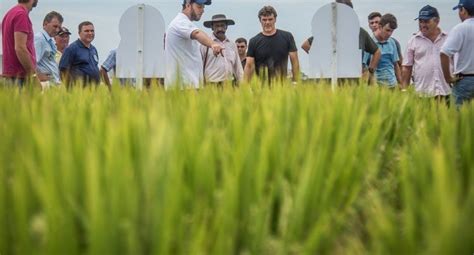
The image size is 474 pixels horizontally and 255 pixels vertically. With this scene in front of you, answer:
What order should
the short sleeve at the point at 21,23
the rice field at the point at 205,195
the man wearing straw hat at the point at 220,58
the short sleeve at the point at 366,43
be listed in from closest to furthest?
the rice field at the point at 205,195 < the short sleeve at the point at 21,23 < the short sleeve at the point at 366,43 < the man wearing straw hat at the point at 220,58

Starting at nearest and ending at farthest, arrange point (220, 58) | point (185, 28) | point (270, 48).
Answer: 1. point (185, 28)
2. point (270, 48)
3. point (220, 58)

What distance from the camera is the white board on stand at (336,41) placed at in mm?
5945

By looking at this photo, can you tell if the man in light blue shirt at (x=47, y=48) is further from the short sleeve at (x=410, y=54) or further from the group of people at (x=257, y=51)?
the short sleeve at (x=410, y=54)

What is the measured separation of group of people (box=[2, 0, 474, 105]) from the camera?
482 cm

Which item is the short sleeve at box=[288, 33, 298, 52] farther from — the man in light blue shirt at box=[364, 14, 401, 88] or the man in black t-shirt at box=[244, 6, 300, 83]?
the man in light blue shirt at box=[364, 14, 401, 88]

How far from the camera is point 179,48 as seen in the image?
5.26 metres

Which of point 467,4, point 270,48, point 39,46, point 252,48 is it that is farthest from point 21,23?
point 467,4

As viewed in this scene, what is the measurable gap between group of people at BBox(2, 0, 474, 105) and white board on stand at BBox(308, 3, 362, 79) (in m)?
0.12

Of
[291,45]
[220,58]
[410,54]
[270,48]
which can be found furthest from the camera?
[220,58]

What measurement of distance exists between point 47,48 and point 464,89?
369 centimetres

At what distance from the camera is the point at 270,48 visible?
5.99 metres

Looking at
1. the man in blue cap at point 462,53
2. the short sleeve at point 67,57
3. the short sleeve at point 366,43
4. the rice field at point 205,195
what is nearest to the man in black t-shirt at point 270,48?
the short sleeve at point 366,43

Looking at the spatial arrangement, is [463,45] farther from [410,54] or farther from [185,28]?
[185,28]

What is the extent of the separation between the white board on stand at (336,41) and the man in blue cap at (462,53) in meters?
1.08
